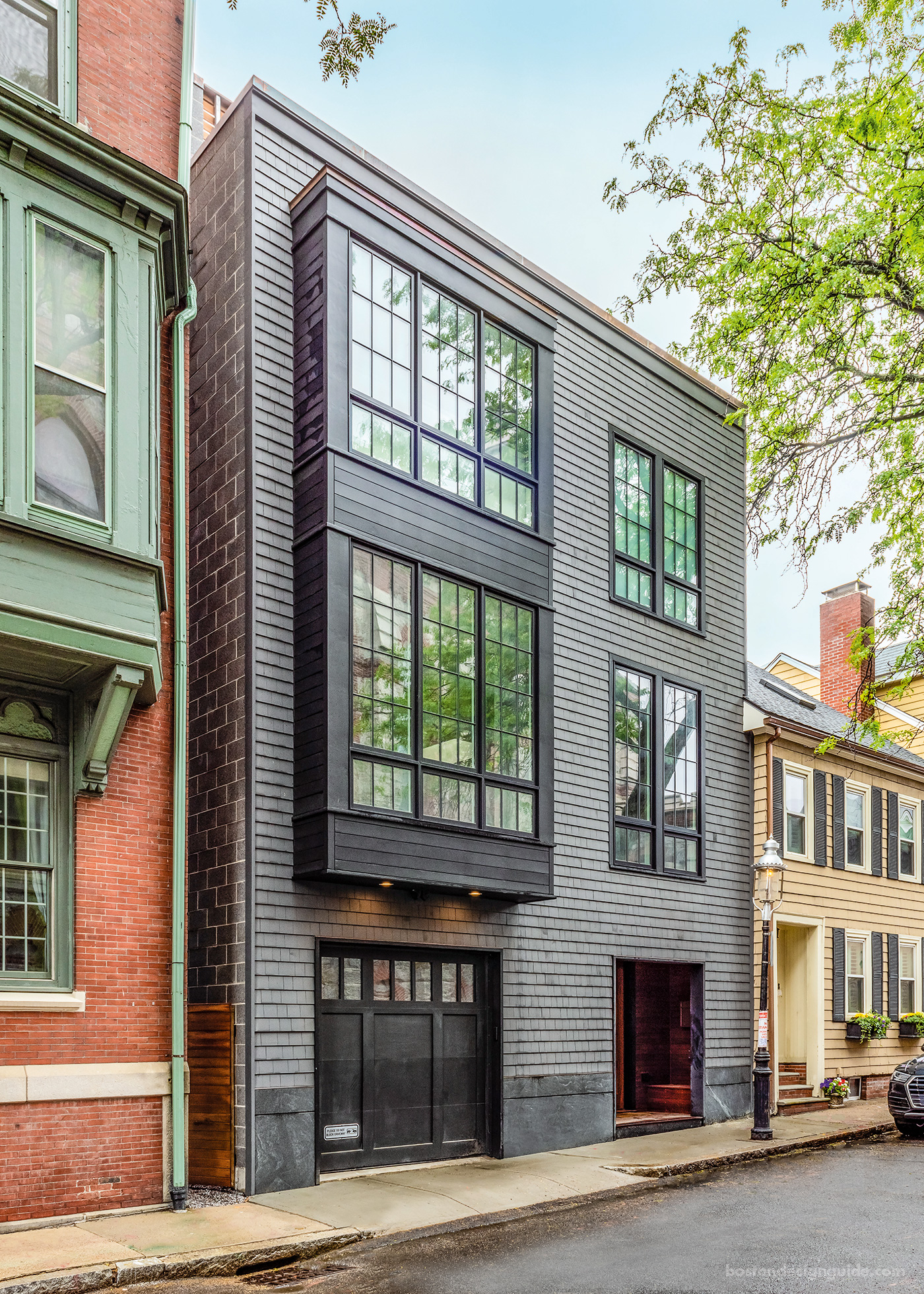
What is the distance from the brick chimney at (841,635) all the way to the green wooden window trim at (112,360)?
1998 cm

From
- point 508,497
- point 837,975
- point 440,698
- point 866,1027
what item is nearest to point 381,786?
point 440,698

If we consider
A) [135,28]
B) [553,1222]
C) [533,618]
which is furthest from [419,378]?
[553,1222]

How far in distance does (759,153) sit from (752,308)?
5.71 ft

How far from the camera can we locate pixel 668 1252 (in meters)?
8.66

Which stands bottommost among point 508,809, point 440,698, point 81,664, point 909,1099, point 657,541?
point 909,1099

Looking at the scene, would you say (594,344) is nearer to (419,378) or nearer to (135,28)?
(419,378)

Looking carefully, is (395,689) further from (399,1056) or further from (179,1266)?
(179,1266)

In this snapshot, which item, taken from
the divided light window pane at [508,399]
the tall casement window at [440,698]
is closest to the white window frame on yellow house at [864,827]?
the tall casement window at [440,698]

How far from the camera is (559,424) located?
1548 cm

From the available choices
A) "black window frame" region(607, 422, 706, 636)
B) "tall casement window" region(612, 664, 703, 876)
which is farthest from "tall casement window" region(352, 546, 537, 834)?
"black window frame" region(607, 422, 706, 636)

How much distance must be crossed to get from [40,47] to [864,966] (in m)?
18.6

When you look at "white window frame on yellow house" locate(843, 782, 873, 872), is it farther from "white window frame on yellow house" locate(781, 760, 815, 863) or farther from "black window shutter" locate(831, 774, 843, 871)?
"white window frame on yellow house" locate(781, 760, 815, 863)

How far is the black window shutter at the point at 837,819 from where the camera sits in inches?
797

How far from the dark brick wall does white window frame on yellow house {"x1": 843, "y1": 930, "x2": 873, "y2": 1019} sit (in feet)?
41.9
